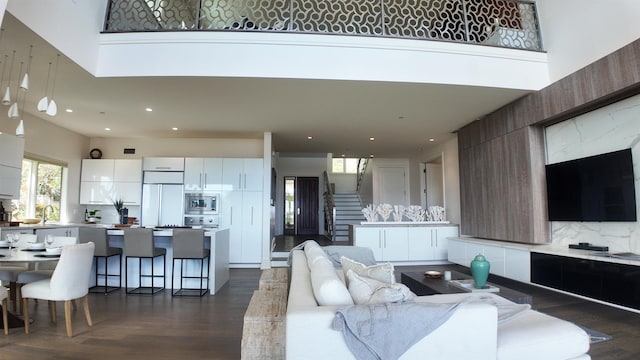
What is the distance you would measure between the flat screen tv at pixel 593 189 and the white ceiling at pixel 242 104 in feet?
4.34

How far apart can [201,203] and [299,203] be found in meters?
5.03

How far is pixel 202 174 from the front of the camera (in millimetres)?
7355

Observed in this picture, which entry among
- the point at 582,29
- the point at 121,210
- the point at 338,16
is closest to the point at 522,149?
the point at 582,29

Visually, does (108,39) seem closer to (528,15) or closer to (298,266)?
(298,266)

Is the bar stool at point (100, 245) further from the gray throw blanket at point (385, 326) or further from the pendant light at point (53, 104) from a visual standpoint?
the gray throw blanket at point (385, 326)

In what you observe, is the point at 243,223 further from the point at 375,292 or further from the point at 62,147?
the point at 375,292

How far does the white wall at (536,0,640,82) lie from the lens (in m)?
3.90

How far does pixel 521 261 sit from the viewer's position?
507cm

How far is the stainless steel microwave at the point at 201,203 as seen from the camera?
732 cm

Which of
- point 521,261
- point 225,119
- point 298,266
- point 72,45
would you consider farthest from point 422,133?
point 72,45

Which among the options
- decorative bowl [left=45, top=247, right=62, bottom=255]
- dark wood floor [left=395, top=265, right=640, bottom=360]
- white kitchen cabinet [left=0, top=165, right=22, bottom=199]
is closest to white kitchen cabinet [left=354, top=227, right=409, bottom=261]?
dark wood floor [left=395, top=265, right=640, bottom=360]

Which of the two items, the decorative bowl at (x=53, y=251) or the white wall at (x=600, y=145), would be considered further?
the white wall at (x=600, y=145)

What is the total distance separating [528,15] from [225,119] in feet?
17.5

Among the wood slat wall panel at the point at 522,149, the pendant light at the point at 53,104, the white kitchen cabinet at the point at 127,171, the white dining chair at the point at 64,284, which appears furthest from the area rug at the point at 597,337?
the white kitchen cabinet at the point at 127,171
